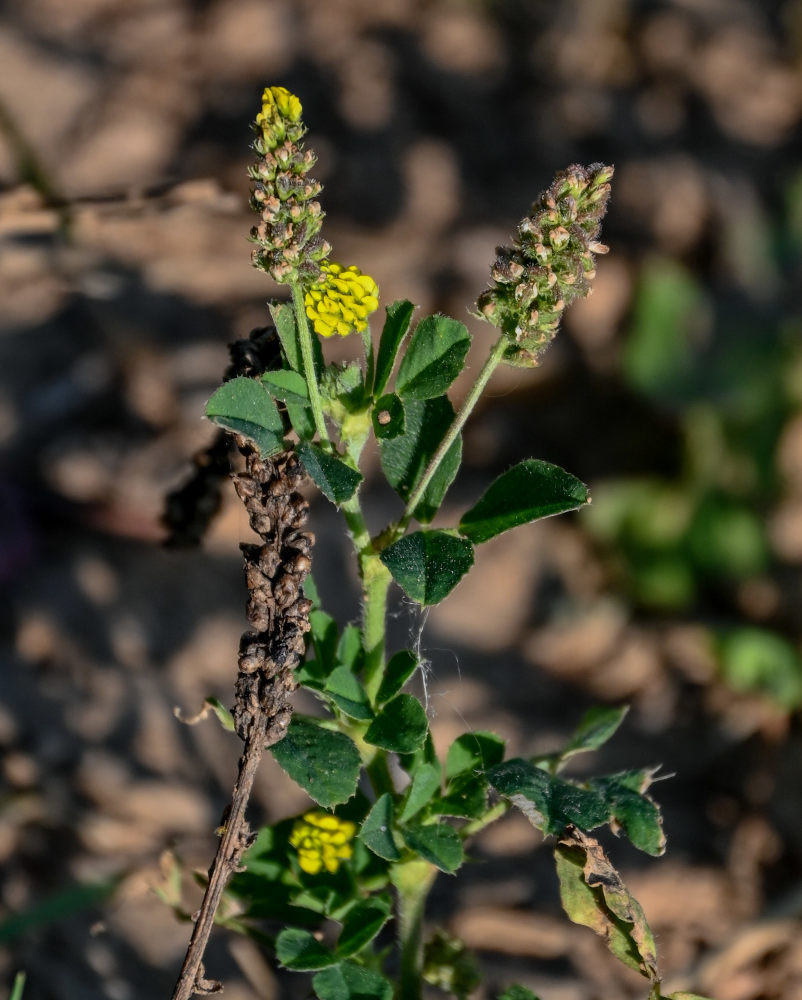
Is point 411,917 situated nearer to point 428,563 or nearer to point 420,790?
point 420,790

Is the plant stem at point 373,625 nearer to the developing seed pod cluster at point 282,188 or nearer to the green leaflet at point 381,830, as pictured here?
the green leaflet at point 381,830

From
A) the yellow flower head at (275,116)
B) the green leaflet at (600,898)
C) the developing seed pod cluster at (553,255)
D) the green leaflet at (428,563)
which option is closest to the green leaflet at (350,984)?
the green leaflet at (600,898)

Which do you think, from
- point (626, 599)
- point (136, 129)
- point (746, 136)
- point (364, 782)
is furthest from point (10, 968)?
point (746, 136)

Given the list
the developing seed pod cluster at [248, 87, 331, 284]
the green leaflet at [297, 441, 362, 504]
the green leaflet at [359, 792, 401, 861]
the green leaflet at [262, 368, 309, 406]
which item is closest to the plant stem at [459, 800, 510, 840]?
the green leaflet at [359, 792, 401, 861]

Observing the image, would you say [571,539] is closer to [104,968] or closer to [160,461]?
[160,461]

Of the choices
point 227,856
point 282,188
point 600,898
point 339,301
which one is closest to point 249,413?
point 339,301

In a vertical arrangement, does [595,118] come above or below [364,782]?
above
